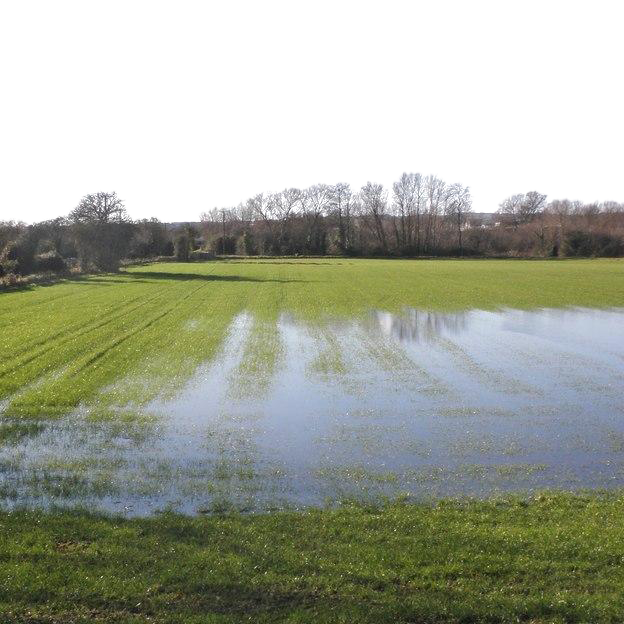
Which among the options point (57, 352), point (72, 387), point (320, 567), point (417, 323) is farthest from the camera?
point (417, 323)

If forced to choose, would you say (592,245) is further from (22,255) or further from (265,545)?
(265,545)

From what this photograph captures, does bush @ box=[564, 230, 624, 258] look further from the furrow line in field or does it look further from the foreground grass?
the foreground grass

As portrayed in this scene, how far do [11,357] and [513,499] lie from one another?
1577 centimetres

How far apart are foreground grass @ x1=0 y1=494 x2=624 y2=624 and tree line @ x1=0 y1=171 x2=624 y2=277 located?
80.9 meters

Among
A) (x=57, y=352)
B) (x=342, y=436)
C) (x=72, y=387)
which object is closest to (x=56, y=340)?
(x=57, y=352)

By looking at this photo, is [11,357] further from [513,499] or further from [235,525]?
[513,499]

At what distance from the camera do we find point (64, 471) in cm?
1034

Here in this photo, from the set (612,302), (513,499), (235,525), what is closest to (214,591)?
(235,525)

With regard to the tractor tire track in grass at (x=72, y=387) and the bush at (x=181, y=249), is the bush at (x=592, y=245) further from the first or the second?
the tractor tire track in grass at (x=72, y=387)

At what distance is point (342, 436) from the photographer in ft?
41.5

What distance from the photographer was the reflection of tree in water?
25688 mm

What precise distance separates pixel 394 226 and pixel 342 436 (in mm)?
113720

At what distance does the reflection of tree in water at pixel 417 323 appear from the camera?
1011 inches

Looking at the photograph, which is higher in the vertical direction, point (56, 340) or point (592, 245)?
point (592, 245)
